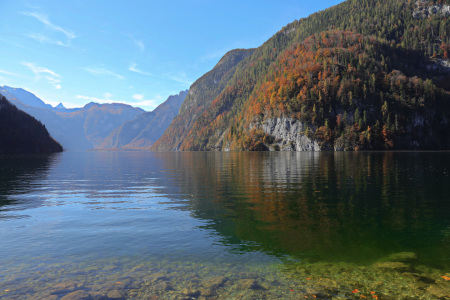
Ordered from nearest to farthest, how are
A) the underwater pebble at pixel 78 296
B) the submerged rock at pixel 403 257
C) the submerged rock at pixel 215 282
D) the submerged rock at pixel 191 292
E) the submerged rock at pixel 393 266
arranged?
the underwater pebble at pixel 78 296, the submerged rock at pixel 191 292, the submerged rock at pixel 215 282, the submerged rock at pixel 393 266, the submerged rock at pixel 403 257

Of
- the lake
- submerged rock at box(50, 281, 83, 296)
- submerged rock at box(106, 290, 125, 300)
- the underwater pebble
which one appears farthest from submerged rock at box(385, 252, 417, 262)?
submerged rock at box(50, 281, 83, 296)

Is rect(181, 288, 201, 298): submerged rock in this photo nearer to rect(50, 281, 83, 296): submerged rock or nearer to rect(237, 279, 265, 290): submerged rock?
rect(237, 279, 265, 290): submerged rock

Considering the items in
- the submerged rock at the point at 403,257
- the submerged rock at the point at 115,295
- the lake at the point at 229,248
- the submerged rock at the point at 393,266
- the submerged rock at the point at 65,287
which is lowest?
the submerged rock at the point at 403,257

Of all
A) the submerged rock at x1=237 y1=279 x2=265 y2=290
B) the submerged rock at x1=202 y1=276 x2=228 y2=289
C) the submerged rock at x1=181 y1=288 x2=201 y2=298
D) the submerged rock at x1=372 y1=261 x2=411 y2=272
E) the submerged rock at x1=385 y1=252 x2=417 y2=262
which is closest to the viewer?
the submerged rock at x1=181 y1=288 x2=201 y2=298

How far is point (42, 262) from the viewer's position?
12.4m

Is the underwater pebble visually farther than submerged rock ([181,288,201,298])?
No

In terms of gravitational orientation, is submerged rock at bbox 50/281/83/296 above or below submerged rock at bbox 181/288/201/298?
above

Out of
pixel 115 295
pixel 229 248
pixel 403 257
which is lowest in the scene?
pixel 403 257

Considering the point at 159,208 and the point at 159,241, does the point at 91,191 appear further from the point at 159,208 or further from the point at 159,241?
the point at 159,241

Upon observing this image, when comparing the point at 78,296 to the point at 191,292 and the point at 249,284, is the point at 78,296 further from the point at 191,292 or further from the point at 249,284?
the point at 249,284

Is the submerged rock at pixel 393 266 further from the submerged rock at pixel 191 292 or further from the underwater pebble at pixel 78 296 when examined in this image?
the underwater pebble at pixel 78 296

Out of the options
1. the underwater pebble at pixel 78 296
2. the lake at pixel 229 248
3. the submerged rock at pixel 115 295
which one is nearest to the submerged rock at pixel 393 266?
the lake at pixel 229 248

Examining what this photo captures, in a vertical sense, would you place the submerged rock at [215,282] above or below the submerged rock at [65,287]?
below

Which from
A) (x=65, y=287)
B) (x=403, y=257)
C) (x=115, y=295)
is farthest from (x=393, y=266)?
(x=65, y=287)
